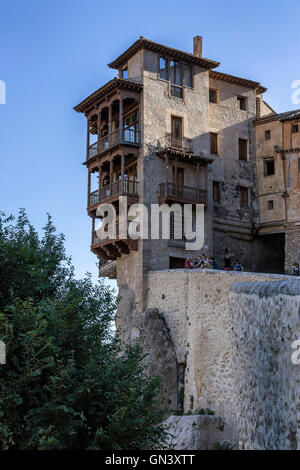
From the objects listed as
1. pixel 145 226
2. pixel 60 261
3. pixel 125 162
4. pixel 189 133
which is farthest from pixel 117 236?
pixel 60 261

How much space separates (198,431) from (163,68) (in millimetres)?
18491

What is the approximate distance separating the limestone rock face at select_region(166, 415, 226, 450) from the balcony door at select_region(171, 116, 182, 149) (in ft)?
47.4

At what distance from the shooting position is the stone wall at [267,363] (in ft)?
30.3

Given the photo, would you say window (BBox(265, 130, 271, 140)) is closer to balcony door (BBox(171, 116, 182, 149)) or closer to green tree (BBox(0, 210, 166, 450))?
balcony door (BBox(171, 116, 182, 149))

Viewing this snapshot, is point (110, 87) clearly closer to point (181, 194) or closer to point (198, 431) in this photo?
point (181, 194)

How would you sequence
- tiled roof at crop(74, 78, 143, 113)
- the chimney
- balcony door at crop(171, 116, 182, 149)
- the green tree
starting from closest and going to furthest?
the green tree < tiled roof at crop(74, 78, 143, 113) < balcony door at crop(171, 116, 182, 149) < the chimney

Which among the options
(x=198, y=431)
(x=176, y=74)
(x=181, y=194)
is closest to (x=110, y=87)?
(x=176, y=74)

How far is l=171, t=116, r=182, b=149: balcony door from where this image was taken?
3369 cm

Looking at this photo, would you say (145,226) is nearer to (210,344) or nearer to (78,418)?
(210,344)

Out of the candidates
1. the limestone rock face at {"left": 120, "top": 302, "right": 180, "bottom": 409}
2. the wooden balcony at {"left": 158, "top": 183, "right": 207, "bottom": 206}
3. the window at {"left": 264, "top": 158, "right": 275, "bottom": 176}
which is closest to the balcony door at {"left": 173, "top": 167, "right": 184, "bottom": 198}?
the wooden balcony at {"left": 158, "top": 183, "right": 207, "bottom": 206}

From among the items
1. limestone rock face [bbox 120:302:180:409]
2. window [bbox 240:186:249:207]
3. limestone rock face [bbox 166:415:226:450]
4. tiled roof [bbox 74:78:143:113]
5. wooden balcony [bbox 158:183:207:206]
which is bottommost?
limestone rock face [bbox 166:415:226:450]

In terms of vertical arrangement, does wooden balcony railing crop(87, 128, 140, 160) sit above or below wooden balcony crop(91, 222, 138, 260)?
above

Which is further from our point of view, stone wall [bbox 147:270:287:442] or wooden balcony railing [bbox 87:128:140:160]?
wooden balcony railing [bbox 87:128:140:160]
